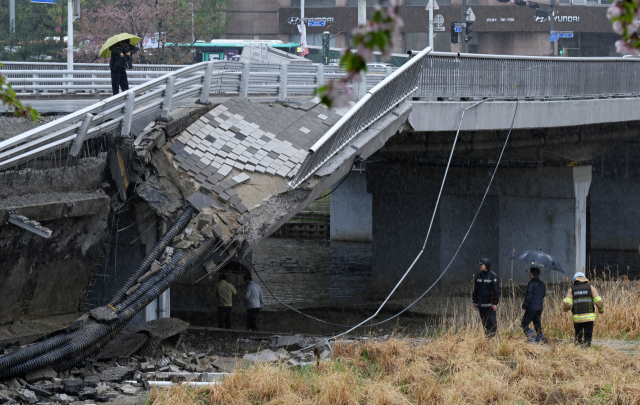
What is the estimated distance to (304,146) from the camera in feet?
43.5

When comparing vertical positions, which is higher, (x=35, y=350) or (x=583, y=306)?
(x=583, y=306)

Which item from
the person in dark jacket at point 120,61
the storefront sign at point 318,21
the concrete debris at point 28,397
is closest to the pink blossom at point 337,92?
the concrete debris at point 28,397

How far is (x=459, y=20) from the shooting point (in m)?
54.1

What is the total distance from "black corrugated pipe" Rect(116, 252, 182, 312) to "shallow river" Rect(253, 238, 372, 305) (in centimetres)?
990

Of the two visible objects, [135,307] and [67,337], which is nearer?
[67,337]

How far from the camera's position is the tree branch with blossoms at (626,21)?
Answer: 12.5ft

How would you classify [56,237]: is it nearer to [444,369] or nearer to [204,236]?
[204,236]

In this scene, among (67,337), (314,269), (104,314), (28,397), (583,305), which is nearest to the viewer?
(28,397)

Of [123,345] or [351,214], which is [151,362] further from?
[351,214]

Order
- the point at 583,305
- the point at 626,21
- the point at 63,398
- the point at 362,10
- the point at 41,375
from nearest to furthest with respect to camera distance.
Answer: the point at 626,21, the point at 63,398, the point at 41,375, the point at 583,305, the point at 362,10

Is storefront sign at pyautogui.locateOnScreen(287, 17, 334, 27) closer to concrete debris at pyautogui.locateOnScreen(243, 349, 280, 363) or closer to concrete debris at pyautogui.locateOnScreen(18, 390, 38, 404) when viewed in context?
concrete debris at pyautogui.locateOnScreen(243, 349, 280, 363)

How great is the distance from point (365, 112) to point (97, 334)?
5595 millimetres

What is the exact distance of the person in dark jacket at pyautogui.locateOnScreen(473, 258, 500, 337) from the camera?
12.1 metres

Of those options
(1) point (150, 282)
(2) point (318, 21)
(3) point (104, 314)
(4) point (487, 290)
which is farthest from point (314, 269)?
(2) point (318, 21)
